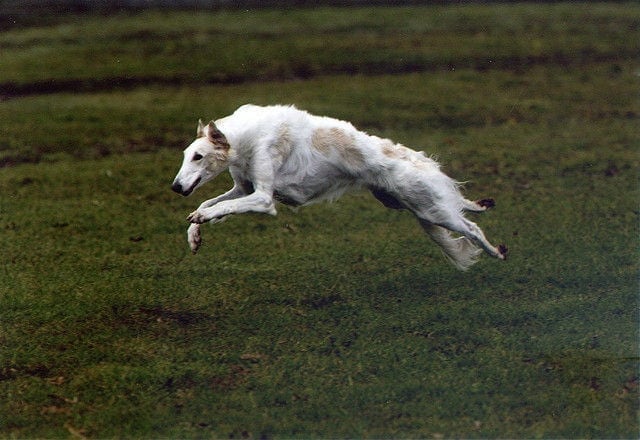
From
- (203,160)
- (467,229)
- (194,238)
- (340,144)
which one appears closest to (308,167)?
(340,144)

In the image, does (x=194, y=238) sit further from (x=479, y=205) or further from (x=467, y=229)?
(x=479, y=205)

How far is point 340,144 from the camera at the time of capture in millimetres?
8609

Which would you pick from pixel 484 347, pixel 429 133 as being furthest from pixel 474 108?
pixel 484 347

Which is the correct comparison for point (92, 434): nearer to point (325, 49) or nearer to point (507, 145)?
point (507, 145)

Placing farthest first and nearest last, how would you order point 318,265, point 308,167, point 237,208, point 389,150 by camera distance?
1. point 318,265
2. point 389,150
3. point 308,167
4. point 237,208

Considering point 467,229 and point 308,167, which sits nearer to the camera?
point 308,167

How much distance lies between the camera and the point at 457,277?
9656mm

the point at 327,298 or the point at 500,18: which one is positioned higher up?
the point at 500,18

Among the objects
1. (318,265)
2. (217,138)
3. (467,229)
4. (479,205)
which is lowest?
(318,265)

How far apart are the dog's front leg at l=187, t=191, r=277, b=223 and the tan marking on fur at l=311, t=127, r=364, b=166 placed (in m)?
0.80

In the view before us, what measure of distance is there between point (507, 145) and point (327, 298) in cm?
582

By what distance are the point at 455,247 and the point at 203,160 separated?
8.99 ft

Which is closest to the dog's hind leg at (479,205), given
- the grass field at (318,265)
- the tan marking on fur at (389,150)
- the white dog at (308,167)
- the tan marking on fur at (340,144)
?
the white dog at (308,167)

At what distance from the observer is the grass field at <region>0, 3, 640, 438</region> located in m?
7.41
